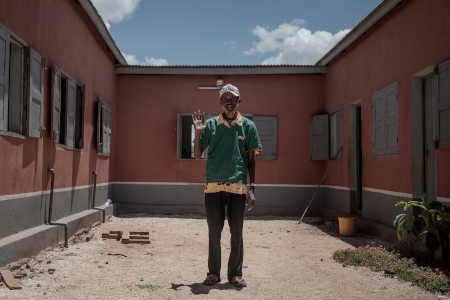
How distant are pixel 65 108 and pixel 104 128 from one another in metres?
2.61

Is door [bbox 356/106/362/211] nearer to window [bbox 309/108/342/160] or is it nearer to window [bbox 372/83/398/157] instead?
window [bbox 309/108/342/160]

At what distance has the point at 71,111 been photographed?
815 cm

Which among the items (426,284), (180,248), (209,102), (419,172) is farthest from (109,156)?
(426,284)

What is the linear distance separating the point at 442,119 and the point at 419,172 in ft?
3.84

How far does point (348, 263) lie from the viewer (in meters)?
6.01

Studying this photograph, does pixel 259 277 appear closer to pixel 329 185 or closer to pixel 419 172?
pixel 419 172

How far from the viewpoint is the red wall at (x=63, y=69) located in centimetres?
575

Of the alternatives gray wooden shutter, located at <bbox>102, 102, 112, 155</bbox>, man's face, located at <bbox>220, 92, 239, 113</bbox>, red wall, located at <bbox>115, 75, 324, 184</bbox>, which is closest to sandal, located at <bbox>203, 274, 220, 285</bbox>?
man's face, located at <bbox>220, 92, 239, 113</bbox>

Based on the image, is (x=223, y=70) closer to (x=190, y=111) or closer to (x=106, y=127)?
(x=190, y=111)

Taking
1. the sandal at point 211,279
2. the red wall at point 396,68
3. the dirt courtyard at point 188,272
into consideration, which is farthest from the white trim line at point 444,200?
the sandal at point 211,279

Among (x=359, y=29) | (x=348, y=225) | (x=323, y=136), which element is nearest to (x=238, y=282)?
(x=348, y=225)

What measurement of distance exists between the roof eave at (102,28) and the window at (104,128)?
4.45 ft

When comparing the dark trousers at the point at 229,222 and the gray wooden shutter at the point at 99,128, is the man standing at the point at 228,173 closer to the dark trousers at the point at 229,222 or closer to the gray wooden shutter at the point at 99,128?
the dark trousers at the point at 229,222

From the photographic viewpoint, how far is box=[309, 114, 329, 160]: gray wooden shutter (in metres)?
11.5
